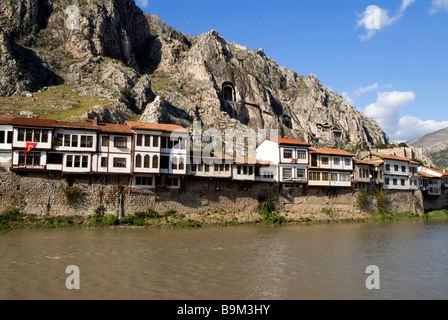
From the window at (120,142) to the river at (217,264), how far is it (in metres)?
9.40

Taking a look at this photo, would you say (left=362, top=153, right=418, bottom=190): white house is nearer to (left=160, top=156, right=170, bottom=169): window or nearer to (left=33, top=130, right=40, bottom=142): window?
(left=160, top=156, right=170, bottom=169): window

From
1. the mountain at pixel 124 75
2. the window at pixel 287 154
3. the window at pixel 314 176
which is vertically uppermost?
the mountain at pixel 124 75

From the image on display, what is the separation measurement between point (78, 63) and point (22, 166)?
53.4 metres

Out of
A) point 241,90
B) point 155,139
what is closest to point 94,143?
point 155,139

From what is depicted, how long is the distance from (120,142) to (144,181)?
5164 mm

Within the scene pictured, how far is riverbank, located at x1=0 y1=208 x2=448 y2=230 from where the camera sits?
1276 inches

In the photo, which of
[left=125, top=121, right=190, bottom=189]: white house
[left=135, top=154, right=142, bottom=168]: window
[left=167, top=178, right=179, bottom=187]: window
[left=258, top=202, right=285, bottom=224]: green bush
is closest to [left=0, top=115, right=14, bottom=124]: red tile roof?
[left=125, top=121, right=190, bottom=189]: white house

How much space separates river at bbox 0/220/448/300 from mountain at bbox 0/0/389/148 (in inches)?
1169

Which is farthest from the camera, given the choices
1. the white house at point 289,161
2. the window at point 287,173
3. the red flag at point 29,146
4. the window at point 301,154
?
the window at point 301,154

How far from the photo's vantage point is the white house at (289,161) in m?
44.8

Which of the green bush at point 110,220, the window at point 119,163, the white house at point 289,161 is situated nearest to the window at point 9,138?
the window at point 119,163

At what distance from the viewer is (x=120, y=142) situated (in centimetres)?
3688

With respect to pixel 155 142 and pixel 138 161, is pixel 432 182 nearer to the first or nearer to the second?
pixel 155 142

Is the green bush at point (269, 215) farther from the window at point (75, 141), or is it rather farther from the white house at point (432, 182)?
the white house at point (432, 182)
